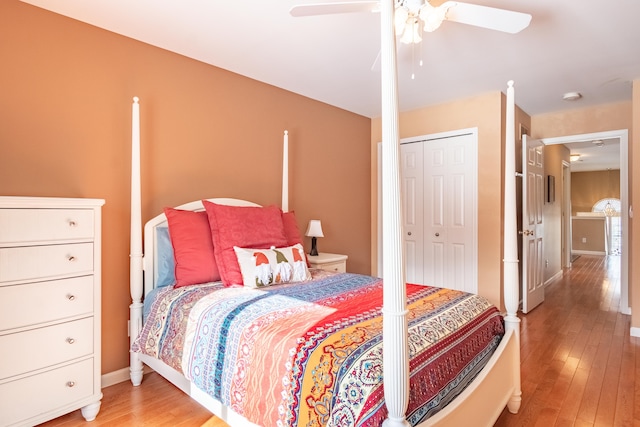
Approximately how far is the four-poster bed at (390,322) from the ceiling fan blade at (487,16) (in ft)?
1.03

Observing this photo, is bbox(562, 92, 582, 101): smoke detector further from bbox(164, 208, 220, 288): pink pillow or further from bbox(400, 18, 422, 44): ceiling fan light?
bbox(164, 208, 220, 288): pink pillow

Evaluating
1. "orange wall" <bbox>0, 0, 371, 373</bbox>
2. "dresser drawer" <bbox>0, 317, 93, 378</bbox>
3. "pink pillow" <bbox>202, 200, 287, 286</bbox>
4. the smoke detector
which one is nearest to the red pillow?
"pink pillow" <bbox>202, 200, 287, 286</bbox>

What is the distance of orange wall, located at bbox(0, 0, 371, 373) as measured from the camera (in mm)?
2020

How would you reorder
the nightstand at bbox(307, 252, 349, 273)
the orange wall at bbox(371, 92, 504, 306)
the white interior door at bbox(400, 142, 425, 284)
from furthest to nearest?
the white interior door at bbox(400, 142, 425, 284) < the orange wall at bbox(371, 92, 504, 306) < the nightstand at bbox(307, 252, 349, 273)

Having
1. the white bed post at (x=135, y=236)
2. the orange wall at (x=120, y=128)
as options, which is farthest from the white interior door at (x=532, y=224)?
the white bed post at (x=135, y=236)

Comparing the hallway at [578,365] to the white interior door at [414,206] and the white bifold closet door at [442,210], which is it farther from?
the white interior door at [414,206]

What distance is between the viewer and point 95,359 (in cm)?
194

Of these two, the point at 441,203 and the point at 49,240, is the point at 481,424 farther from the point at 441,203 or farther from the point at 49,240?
the point at 441,203

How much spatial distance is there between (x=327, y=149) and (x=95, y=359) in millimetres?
2857

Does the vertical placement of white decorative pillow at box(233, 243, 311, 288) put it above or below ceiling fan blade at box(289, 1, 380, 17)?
below

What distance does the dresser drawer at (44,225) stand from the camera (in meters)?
1.65

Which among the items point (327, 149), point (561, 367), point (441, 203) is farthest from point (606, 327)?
point (327, 149)

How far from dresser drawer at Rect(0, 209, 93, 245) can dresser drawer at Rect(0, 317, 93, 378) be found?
0.45 metres

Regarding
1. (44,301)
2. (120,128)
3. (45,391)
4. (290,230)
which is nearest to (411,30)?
(290,230)
